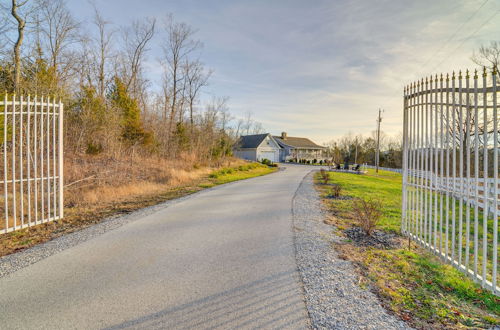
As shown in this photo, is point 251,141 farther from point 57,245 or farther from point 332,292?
point 332,292

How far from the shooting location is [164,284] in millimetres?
3127

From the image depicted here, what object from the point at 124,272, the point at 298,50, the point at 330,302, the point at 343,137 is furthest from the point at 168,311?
the point at 343,137

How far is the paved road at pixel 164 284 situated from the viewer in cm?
246

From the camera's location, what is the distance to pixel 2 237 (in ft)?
15.9

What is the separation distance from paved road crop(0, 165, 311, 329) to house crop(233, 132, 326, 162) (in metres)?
35.2

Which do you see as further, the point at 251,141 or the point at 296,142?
the point at 296,142

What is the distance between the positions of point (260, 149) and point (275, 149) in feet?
10.9

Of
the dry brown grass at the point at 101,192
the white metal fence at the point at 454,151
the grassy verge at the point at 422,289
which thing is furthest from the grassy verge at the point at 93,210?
the white metal fence at the point at 454,151

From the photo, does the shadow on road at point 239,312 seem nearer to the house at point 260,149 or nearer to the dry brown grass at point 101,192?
the dry brown grass at point 101,192

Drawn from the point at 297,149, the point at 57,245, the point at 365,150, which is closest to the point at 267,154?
the point at 297,149

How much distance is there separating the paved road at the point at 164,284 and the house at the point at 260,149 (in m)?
36.2

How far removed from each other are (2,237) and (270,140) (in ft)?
130

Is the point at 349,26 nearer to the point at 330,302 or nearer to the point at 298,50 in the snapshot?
the point at 298,50

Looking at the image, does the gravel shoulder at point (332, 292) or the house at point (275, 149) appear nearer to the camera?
the gravel shoulder at point (332, 292)
